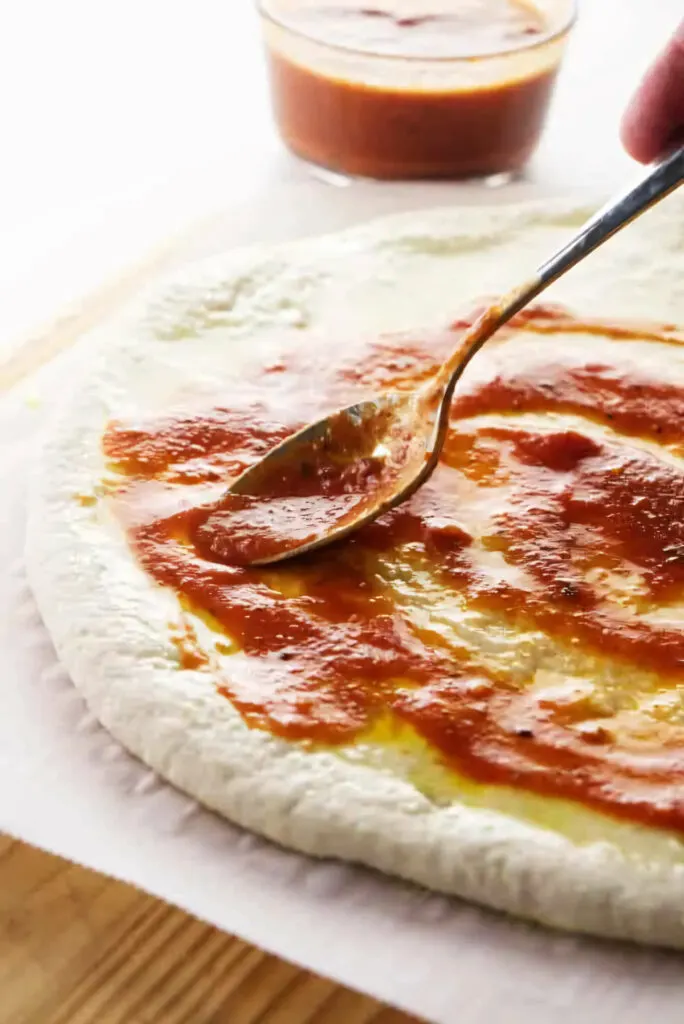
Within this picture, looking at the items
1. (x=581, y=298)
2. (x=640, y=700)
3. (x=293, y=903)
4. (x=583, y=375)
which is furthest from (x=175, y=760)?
(x=581, y=298)

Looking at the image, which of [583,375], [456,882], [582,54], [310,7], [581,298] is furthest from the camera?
[582,54]

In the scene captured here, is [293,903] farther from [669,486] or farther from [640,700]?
[669,486]

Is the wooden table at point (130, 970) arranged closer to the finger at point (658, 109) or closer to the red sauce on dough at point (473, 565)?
the red sauce on dough at point (473, 565)

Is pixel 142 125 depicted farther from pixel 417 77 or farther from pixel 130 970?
pixel 130 970

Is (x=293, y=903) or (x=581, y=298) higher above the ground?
(x=581, y=298)

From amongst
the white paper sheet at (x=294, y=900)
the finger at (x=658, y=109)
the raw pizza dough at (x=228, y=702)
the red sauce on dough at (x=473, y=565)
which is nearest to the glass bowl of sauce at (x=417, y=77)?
the raw pizza dough at (x=228, y=702)

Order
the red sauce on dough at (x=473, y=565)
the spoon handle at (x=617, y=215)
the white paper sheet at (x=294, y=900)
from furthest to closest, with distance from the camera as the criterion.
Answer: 1. the spoon handle at (x=617, y=215)
2. the red sauce on dough at (x=473, y=565)
3. the white paper sheet at (x=294, y=900)

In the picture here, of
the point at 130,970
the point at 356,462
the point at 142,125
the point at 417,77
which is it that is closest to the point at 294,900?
the point at 130,970
